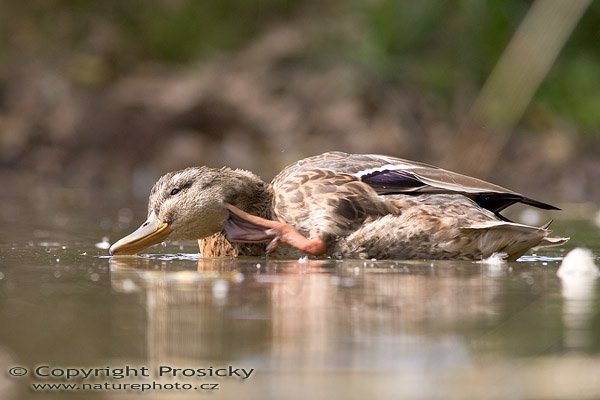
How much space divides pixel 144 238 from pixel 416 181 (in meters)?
1.48

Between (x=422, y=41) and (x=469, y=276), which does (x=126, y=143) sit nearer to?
(x=422, y=41)

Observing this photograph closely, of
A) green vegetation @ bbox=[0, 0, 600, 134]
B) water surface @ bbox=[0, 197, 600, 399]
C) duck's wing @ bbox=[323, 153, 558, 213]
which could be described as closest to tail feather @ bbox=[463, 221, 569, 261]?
water surface @ bbox=[0, 197, 600, 399]

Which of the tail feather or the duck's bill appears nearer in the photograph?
the tail feather

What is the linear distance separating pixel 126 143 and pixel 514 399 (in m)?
11.0

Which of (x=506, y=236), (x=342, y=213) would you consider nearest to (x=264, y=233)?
(x=342, y=213)

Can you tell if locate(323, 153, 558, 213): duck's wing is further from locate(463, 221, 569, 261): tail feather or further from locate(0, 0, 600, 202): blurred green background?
locate(0, 0, 600, 202): blurred green background

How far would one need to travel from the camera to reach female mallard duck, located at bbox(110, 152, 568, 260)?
6621 mm

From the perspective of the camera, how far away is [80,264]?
6492mm

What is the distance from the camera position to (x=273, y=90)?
14906 mm

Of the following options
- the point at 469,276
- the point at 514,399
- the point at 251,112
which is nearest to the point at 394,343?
the point at 514,399

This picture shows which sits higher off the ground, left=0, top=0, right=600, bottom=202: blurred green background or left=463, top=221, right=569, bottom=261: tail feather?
left=0, top=0, right=600, bottom=202: blurred green background

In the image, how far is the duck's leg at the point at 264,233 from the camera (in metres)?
6.65

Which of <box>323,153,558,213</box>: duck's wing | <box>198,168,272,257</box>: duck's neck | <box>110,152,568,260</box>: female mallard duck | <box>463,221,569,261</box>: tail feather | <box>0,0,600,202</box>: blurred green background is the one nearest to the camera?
<box>463,221,569,261</box>: tail feather

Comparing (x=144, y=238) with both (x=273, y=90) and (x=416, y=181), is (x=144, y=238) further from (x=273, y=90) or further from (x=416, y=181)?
(x=273, y=90)
